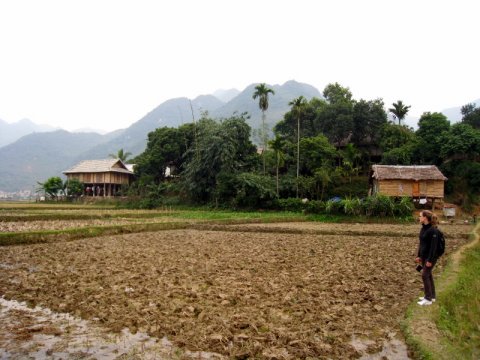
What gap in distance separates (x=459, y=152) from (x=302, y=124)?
52.1 feet

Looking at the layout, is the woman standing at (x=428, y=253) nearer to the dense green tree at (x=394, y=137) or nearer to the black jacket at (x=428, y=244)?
the black jacket at (x=428, y=244)

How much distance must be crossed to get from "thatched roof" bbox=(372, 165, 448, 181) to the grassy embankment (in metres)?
18.1

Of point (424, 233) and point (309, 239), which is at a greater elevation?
point (424, 233)

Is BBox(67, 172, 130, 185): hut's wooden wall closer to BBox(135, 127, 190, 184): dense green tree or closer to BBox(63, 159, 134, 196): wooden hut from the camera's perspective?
BBox(63, 159, 134, 196): wooden hut

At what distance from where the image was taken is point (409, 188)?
2559 cm

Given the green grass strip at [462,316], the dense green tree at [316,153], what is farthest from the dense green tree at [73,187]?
the green grass strip at [462,316]

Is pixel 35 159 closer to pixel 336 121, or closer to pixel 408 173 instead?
pixel 336 121

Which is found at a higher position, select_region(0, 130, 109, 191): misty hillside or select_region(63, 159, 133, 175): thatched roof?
select_region(0, 130, 109, 191): misty hillside

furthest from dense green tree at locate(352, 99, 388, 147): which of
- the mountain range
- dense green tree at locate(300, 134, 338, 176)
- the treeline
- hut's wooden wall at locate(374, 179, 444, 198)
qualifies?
the mountain range

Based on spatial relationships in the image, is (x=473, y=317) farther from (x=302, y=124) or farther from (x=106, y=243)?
(x=302, y=124)

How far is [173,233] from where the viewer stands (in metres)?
16.6

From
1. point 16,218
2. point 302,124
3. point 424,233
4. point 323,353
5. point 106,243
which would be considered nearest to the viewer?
point 323,353

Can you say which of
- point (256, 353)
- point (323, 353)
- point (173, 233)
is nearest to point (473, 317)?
point (323, 353)

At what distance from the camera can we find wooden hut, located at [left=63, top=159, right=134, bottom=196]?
135ft
